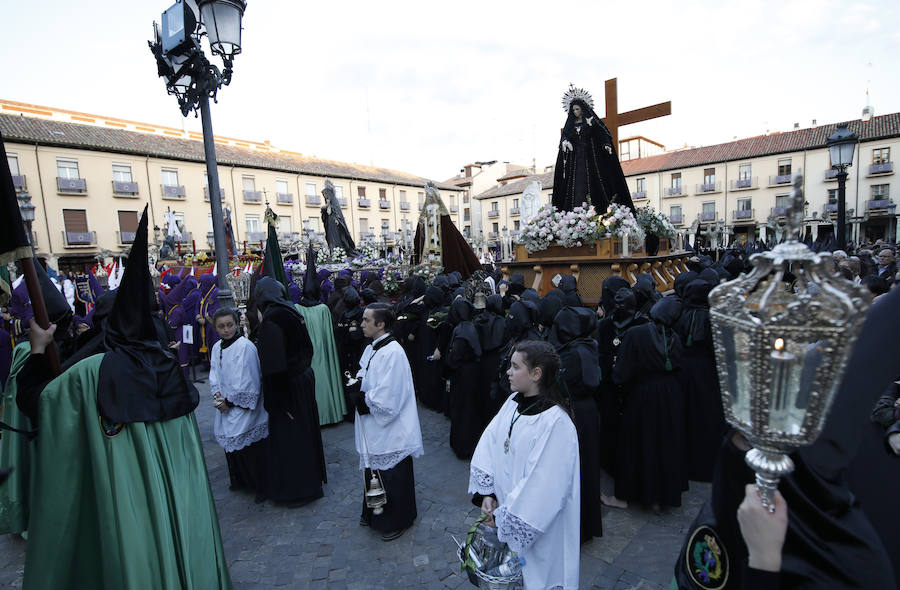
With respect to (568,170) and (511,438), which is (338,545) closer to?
(511,438)

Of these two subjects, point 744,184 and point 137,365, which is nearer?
point 137,365

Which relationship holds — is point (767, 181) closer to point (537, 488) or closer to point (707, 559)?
point (537, 488)

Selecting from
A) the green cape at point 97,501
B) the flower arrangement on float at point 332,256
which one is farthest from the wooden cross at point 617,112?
the green cape at point 97,501

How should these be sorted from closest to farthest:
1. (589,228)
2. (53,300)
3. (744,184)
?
(53,300) → (589,228) → (744,184)

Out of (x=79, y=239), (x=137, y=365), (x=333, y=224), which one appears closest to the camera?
(x=137, y=365)

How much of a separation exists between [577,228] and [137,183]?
30.1m

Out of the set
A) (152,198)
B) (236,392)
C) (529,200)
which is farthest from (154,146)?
(236,392)

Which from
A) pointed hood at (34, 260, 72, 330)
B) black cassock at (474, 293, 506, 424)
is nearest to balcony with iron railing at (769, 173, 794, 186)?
black cassock at (474, 293, 506, 424)

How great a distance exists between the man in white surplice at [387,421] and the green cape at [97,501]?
4.64 ft

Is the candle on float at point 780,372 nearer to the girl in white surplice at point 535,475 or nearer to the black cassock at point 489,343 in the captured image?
the girl in white surplice at point 535,475

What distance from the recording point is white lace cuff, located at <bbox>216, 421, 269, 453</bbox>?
172 inches

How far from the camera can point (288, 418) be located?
441 cm

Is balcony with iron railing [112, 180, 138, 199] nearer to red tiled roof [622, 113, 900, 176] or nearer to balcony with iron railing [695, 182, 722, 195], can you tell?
red tiled roof [622, 113, 900, 176]

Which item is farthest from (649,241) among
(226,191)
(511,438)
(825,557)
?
(226,191)
